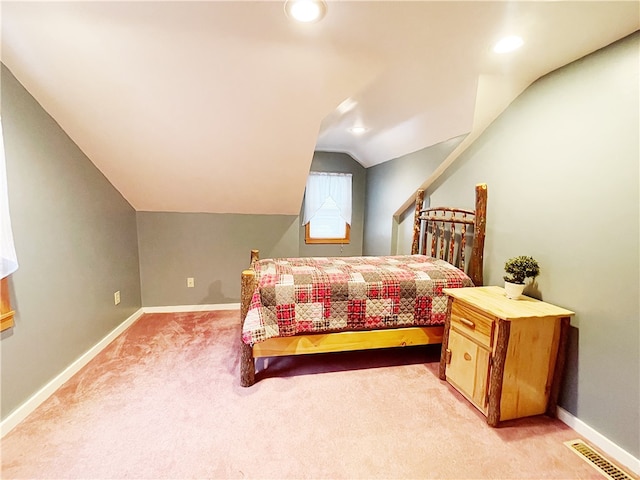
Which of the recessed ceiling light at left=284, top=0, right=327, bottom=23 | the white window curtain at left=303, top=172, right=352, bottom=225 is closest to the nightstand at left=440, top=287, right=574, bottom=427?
the recessed ceiling light at left=284, top=0, right=327, bottom=23

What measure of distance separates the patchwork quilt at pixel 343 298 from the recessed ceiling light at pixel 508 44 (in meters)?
1.48

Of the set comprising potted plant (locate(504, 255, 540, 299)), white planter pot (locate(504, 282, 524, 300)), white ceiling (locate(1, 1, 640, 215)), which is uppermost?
white ceiling (locate(1, 1, 640, 215))

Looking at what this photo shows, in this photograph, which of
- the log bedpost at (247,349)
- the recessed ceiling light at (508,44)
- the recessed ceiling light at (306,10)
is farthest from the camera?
the log bedpost at (247,349)

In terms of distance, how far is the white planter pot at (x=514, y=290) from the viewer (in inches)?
75.2

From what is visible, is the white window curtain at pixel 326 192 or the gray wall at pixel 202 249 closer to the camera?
the gray wall at pixel 202 249

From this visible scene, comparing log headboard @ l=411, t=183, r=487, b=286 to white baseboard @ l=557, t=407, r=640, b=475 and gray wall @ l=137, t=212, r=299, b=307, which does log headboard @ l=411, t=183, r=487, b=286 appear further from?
gray wall @ l=137, t=212, r=299, b=307

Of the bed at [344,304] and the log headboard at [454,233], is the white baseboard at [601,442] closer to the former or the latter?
the bed at [344,304]

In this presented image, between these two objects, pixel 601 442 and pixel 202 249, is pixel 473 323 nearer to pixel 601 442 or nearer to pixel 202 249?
pixel 601 442

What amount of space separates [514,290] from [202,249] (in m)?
3.02

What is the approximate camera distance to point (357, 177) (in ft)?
16.5

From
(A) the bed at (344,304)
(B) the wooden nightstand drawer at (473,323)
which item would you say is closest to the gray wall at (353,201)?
(A) the bed at (344,304)

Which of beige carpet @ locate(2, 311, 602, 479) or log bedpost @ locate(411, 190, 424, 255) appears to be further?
log bedpost @ locate(411, 190, 424, 255)

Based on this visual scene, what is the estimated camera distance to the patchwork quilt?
2.03 meters

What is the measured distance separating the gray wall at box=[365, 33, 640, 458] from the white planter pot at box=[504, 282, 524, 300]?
18cm
